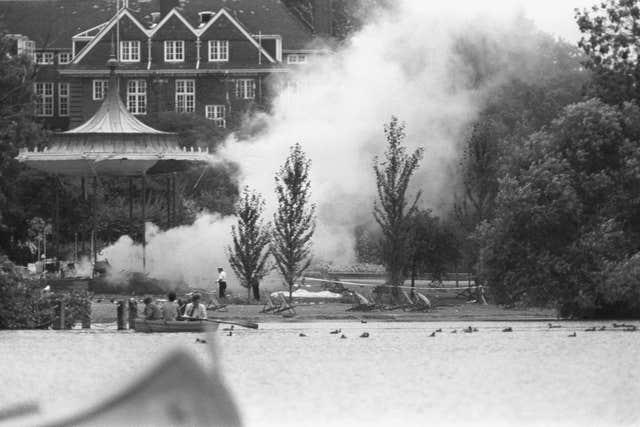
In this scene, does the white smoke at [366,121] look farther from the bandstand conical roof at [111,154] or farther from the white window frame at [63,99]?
the white window frame at [63,99]

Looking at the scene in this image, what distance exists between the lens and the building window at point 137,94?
474ft

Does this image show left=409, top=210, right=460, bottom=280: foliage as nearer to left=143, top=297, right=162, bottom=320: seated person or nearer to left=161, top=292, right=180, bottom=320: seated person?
left=143, top=297, right=162, bottom=320: seated person

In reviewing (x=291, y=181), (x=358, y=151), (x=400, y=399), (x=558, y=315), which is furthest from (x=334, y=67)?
(x=400, y=399)

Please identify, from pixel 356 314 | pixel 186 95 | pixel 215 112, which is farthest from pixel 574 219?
pixel 186 95

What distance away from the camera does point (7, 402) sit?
129 feet

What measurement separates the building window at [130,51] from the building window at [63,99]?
13.8 meters

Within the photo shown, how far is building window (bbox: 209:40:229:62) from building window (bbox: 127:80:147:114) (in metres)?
5.22

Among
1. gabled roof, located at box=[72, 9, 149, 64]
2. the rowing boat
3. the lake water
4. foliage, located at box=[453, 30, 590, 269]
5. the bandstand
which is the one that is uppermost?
gabled roof, located at box=[72, 9, 149, 64]

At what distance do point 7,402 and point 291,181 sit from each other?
4278 cm

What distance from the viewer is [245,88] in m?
142

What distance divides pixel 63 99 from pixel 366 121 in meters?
59.4

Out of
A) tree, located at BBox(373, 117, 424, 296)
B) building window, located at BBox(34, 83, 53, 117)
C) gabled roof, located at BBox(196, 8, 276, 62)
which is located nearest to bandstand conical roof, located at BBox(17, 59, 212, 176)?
tree, located at BBox(373, 117, 424, 296)

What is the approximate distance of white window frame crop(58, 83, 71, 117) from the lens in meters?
158

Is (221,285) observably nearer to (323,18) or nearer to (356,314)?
(356,314)
